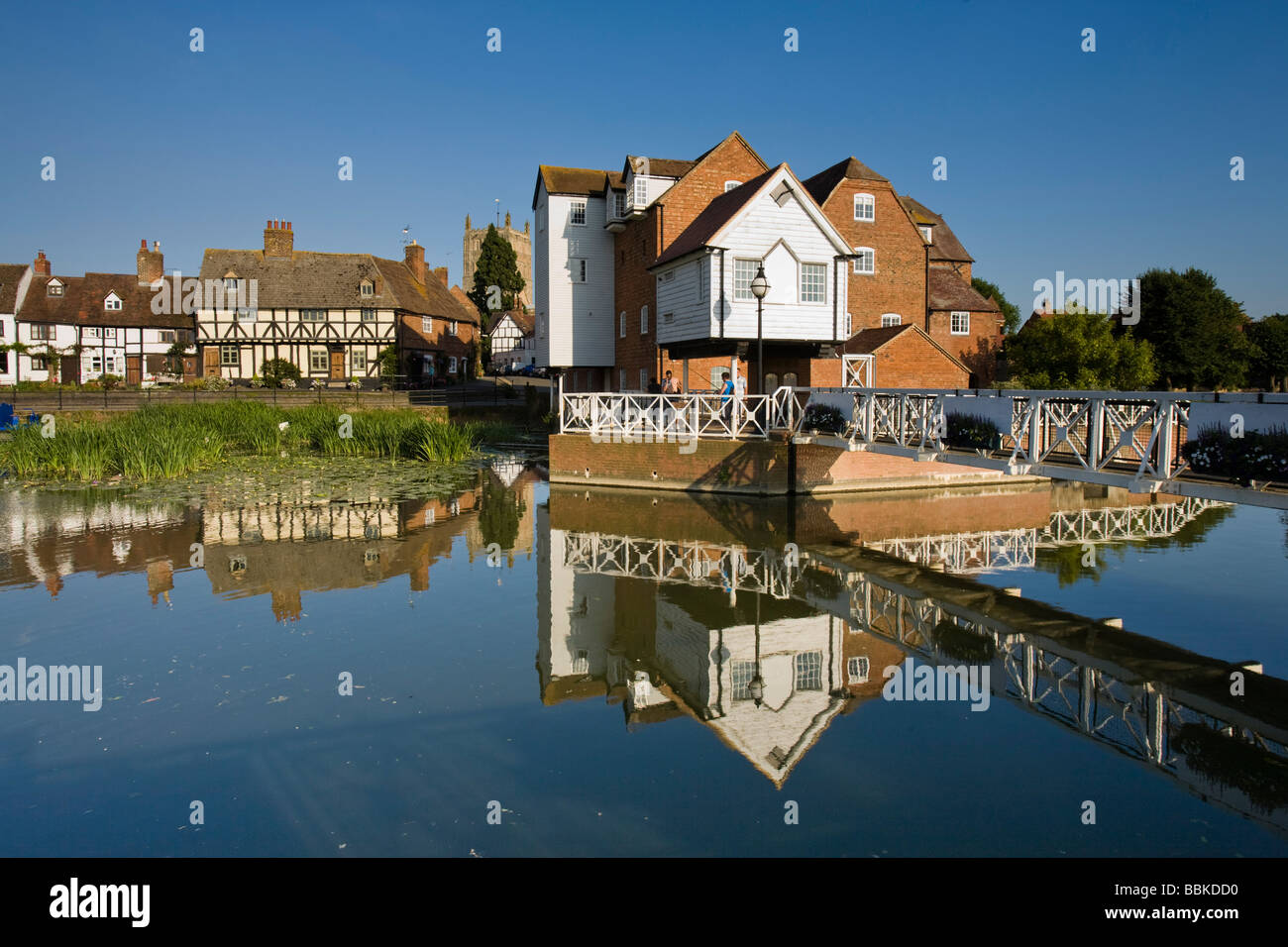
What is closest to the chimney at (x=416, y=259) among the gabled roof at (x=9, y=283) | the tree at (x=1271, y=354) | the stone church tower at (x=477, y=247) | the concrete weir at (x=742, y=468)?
the gabled roof at (x=9, y=283)

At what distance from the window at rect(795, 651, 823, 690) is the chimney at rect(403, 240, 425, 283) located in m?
54.5

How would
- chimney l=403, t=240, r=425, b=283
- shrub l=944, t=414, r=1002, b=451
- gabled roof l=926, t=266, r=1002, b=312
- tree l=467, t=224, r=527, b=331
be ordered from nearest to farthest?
shrub l=944, t=414, r=1002, b=451 → gabled roof l=926, t=266, r=1002, b=312 → chimney l=403, t=240, r=425, b=283 → tree l=467, t=224, r=527, b=331

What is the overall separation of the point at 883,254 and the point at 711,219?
37.6 ft

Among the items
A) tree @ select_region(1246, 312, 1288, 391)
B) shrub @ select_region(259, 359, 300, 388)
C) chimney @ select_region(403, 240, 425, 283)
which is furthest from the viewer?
chimney @ select_region(403, 240, 425, 283)

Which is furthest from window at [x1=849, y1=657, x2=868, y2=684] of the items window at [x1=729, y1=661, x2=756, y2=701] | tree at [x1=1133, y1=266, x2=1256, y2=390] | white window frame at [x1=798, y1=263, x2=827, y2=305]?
tree at [x1=1133, y1=266, x2=1256, y2=390]

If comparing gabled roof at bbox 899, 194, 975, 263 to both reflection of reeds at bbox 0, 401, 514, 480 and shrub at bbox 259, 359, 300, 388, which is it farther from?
shrub at bbox 259, 359, 300, 388

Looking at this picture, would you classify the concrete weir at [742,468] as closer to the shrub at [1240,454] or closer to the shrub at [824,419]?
the shrub at [824,419]

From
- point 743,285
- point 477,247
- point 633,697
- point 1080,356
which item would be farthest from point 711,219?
point 477,247

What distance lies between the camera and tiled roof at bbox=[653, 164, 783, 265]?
2459 cm

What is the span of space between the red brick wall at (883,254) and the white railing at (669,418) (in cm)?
1087

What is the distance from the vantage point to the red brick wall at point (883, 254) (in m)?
34.2

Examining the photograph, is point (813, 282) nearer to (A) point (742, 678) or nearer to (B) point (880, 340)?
(B) point (880, 340)

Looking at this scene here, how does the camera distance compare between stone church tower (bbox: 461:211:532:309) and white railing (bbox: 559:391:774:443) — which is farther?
stone church tower (bbox: 461:211:532:309)

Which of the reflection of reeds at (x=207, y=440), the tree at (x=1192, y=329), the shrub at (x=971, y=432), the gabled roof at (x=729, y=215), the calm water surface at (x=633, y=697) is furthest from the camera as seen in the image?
the tree at (x=1192, y=329)
